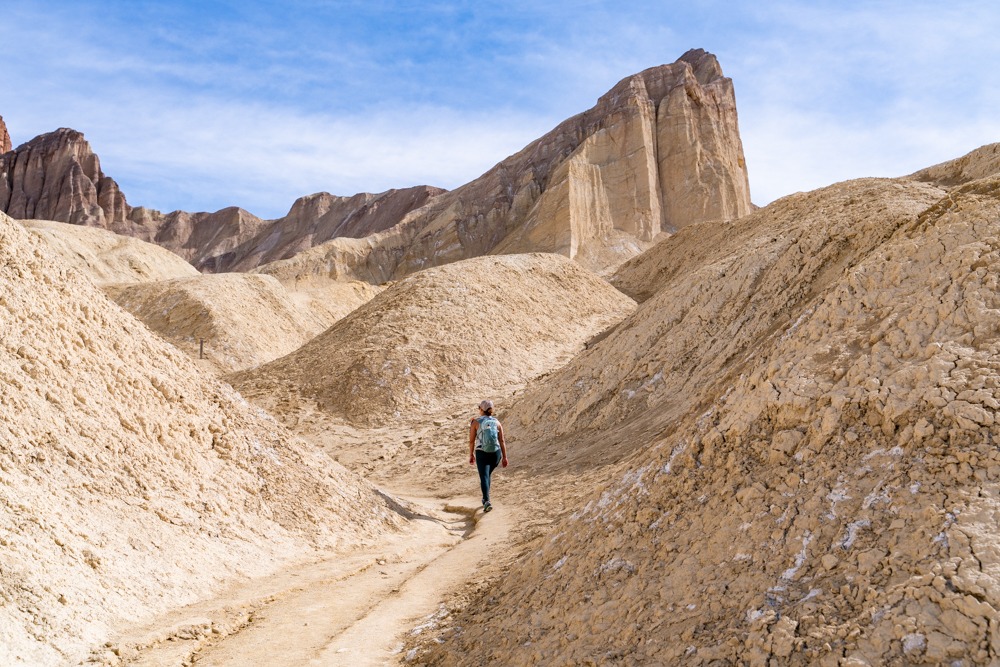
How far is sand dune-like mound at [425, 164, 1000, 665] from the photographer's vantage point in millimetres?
3451

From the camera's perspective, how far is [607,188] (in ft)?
161

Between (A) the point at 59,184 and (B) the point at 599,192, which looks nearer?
(B) the point at 599,192

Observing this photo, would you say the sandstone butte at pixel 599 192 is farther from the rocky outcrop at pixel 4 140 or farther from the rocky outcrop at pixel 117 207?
the rocky outcrop at pixel 4 140

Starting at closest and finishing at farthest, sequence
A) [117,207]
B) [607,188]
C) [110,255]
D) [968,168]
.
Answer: [968,168]
[110,255]
[607,188]
[117,207]

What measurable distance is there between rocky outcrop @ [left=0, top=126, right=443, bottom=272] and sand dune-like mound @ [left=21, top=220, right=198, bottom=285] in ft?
112

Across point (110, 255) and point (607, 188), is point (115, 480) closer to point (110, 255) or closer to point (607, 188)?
point (110, 255)

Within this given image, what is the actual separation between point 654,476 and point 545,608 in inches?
46.8

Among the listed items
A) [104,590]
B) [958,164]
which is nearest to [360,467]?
[104,590]

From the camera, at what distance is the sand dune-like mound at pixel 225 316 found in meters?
26.1

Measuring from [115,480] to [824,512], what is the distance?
16.8 feet

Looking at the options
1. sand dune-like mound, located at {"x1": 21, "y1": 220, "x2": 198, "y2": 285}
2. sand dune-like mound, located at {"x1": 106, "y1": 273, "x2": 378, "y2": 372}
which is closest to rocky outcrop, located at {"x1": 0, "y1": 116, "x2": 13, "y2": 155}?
sand dune-like mound, located at {"x1": 21, "y1": 220, "x2": 198, "y2": 285}

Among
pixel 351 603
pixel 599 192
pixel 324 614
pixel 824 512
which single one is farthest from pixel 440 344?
pixel 599 192

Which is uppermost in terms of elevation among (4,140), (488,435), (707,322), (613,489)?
(4,140)

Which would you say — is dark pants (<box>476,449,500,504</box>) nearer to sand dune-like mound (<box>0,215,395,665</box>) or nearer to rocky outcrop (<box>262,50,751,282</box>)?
sand dune-like mound (<box>0,215,395,665</box>)
